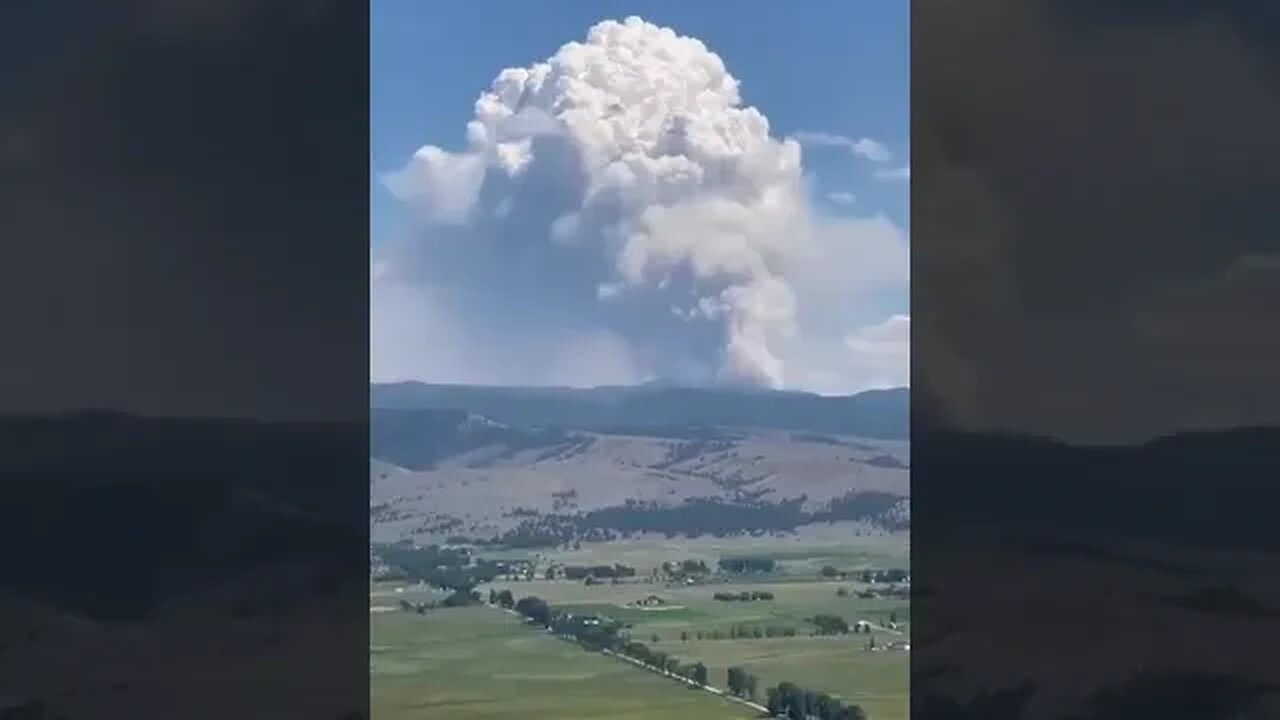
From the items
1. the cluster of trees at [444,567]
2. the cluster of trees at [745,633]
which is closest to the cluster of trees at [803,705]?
the cluster of trees at [745,633]

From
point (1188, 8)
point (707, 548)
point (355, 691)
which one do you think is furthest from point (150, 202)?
point (1188, 8)

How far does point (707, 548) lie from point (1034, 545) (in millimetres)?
916

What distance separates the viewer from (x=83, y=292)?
7.95 ft

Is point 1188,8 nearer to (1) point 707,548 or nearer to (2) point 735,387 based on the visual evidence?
(2) point 735,387

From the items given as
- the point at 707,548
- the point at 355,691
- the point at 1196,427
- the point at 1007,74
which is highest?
the point at 1007,74

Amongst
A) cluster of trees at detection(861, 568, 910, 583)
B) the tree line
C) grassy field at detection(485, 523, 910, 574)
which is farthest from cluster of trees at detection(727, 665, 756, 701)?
cluster of trees at detection(861, 568, 910, 583)

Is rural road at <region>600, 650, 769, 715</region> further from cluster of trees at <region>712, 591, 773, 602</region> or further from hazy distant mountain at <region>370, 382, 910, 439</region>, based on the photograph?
hazy distant mountain at <region>370, 382, 910, 439</region>

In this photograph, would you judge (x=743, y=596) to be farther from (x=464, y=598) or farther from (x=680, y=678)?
(x=464, y=598)

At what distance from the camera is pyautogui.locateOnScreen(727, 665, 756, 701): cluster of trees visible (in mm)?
3055

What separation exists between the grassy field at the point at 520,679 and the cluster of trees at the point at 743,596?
Answer: 0.76 feet

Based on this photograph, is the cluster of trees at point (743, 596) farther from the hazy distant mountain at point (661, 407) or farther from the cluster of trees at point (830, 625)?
the hazy distant mountain at point (661, 407)

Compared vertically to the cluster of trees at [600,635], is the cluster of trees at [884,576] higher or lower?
higher

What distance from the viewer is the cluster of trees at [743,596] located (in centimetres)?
308

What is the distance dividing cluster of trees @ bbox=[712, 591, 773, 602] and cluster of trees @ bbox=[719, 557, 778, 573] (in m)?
0.06
